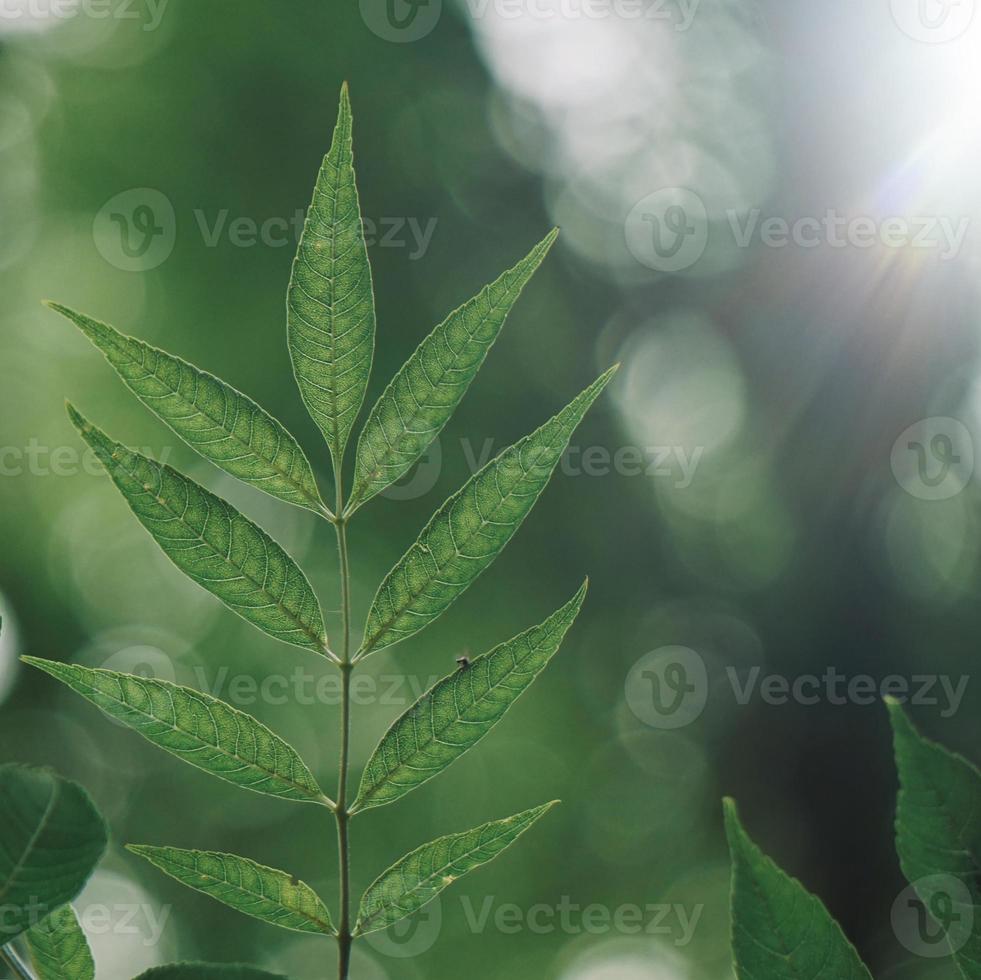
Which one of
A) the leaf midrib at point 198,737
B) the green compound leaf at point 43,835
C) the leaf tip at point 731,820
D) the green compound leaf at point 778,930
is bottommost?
the green compound leaf at point 778,930

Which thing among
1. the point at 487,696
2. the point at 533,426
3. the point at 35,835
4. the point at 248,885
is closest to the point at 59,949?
the point at 248,885

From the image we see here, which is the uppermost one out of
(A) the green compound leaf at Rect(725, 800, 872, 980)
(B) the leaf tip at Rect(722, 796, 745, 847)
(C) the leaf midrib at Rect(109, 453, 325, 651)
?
(C) the leaf midrib at Rect(109, 453, 325, 651)

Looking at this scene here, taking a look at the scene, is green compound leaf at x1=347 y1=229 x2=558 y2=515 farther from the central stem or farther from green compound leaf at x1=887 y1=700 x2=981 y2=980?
green compound leaf at x1=887 y1=700 x2=981 y2=980

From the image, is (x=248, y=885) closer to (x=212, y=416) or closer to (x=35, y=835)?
(x=35, y=835)

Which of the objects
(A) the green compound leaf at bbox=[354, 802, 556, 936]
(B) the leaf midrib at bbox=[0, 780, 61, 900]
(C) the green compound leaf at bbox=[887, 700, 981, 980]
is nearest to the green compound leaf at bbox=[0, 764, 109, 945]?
(B) the leaf midrib at bbox=[0, 780, 61, 900]

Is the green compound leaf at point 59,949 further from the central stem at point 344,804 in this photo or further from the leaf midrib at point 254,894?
the central stem at point 344,804

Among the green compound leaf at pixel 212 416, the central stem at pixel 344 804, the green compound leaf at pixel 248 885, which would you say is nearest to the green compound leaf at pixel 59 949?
the green compound leaf at pixel 248 885
